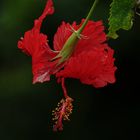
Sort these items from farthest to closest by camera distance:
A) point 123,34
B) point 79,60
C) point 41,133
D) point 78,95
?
point 41,133 < point 78,95 < point 123,34 < point 79,60

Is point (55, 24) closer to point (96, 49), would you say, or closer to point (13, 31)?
point (13, 31)

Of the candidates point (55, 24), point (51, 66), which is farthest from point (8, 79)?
point (51, 66)

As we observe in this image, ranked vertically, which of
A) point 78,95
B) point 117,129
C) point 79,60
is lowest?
point 117,129

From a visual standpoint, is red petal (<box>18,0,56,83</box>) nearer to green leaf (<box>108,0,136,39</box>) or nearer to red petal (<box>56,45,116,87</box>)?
red petal (<box>56,45,116,87</box>)

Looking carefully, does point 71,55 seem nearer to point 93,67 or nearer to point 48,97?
point 93,67

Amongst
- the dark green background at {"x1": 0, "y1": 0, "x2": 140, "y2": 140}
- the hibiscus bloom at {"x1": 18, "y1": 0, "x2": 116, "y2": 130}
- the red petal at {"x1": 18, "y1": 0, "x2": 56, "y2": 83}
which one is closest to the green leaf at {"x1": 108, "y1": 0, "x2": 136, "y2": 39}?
the hibiscus bloom at {"x1": 18, "y1": 0, "x2": 116, "y2": 130}

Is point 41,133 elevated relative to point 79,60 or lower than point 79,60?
lower
